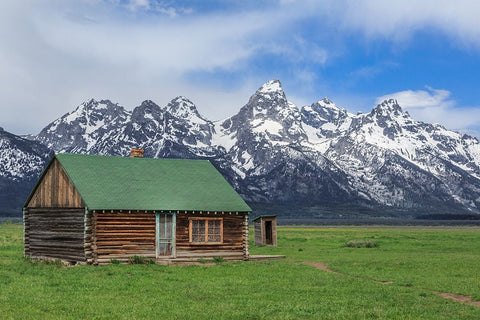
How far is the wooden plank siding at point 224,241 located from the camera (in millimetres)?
44906

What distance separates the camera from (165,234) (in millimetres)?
44312

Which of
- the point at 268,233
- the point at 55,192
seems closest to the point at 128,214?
the point at 55,192

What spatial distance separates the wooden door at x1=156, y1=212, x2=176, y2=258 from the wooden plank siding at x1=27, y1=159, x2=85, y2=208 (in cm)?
563

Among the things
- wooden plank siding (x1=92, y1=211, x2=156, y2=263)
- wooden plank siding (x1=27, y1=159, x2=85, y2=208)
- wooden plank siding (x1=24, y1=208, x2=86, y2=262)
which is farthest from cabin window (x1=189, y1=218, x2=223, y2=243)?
wooden plank siding (x1=27, y1=159, x2=85, y2=208)

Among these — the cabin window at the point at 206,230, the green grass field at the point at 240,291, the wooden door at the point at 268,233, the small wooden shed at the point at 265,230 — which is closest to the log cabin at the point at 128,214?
the cabin window at the point at 206,230

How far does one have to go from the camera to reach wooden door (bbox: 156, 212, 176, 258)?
4400cm

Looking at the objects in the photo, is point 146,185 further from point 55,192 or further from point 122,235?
point 55,192

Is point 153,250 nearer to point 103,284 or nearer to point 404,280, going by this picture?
point 103,284

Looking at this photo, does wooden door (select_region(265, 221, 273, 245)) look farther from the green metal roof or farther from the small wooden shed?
the green metal roof

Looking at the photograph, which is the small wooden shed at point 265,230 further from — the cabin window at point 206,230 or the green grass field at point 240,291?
the green grass field at point 240,291

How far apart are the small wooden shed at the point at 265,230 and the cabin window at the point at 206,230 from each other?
65.2ft

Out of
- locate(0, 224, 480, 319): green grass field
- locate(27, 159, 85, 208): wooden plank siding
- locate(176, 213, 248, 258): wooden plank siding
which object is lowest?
locate(0, 224, 480, 319): green grass field

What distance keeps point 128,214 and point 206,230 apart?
628cm

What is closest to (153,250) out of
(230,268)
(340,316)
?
(230,268)
